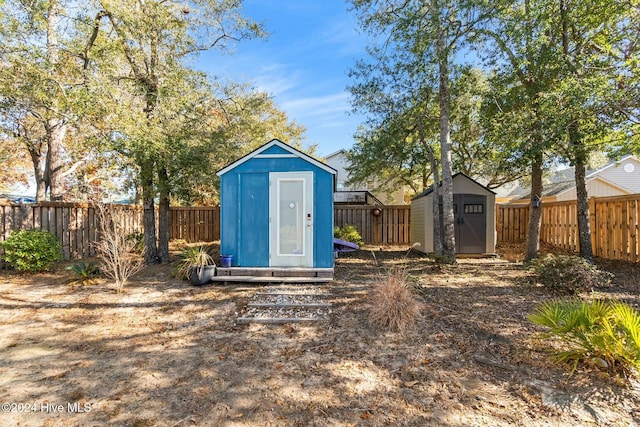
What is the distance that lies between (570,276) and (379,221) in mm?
8066

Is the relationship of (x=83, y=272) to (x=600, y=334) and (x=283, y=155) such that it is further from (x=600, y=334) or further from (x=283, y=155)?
(x=600, y=334)

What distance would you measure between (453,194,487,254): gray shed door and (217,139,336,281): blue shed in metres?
5.04

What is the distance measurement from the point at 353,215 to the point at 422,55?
262 inches

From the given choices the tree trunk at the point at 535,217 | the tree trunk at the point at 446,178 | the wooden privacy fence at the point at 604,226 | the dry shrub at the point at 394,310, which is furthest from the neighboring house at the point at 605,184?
the dry shrub at the point at 394,310

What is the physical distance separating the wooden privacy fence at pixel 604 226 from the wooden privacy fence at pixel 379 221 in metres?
4.64

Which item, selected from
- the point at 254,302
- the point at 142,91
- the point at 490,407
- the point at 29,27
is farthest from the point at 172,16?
the point at 490,407

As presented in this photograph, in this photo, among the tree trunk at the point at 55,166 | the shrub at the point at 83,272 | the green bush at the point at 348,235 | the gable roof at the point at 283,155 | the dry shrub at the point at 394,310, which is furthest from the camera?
the green bush at the point at 348,235

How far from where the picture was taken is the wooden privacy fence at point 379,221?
41.5ft

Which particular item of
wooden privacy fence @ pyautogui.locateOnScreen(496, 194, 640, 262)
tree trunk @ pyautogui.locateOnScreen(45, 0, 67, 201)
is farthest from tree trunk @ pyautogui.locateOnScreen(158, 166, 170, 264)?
wooden privacy fence @ pyautogui.locateOnScreen(496, 194, 640, 262)

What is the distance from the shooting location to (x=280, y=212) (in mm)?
6402

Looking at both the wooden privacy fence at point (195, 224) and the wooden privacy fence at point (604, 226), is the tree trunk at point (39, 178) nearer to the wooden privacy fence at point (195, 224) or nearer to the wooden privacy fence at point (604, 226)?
the wooden privacy fence at point (195, 224)

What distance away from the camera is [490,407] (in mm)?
2340

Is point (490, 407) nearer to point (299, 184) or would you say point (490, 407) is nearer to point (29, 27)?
point (299, 184)

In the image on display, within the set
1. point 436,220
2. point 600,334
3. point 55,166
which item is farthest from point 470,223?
point 55,166
